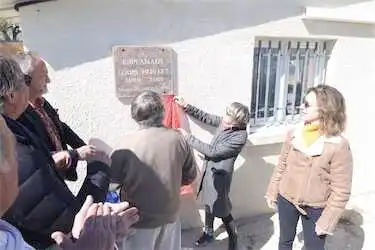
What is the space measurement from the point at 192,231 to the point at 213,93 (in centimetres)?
135

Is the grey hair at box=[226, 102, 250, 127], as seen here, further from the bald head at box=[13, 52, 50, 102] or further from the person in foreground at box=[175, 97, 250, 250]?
the bald head at box=[13, 52, 50, 102]

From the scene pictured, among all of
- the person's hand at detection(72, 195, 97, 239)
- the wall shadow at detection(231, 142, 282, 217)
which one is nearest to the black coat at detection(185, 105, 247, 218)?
the wall shadow at detection(231, 142, 282, 217)

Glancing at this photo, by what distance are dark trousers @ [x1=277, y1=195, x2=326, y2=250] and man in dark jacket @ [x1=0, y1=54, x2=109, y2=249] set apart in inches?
70.2

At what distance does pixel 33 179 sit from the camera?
1.62 metres

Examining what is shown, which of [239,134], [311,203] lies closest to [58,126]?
[239,134]

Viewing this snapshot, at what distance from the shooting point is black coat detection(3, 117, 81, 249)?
1604 mm

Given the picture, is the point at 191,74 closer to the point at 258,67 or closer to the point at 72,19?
the point at 258,67

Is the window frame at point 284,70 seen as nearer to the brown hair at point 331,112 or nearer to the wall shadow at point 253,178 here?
the wall shadow at point 253,178

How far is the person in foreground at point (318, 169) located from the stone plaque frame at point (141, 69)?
1.19 m

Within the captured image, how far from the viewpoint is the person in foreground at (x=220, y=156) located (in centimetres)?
341

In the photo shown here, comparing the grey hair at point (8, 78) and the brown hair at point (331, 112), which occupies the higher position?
the grey hair at point (8, 78)

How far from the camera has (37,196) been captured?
1.63 meters

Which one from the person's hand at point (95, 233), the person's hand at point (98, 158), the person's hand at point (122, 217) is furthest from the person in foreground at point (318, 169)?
the person's hand at point (95, 233)

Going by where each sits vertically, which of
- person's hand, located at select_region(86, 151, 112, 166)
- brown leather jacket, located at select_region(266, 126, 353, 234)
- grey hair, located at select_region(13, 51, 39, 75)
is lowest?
brown leather jacket, located at select_region(266, 126, 353, 234)
